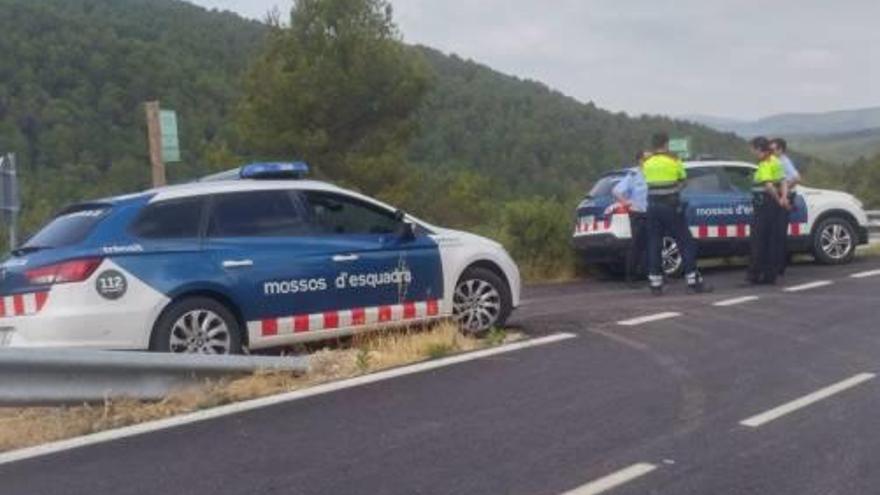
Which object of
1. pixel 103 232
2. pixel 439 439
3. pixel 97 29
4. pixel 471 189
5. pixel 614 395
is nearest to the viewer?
pixel 439 439

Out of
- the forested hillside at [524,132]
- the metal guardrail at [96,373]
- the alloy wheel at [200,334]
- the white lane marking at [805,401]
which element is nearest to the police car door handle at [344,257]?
the alloy wheel at [200,334]

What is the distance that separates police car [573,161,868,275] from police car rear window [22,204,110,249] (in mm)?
7923

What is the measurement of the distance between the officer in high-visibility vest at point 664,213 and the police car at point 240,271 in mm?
3143

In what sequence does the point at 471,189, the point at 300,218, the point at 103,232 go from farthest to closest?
1. the point at 471,189
2. the point at 300,218
3. the point at 103,232

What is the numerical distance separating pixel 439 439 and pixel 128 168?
64.3 metres

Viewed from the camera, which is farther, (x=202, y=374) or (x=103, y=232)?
(x=103, y=232)

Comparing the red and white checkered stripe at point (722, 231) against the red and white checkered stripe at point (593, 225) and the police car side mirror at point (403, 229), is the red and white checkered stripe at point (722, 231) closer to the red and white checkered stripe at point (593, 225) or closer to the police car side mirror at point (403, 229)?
the red and white checkered stripe at point (593, 225)

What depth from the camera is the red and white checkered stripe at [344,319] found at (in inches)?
347

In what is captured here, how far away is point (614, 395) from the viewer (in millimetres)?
7324

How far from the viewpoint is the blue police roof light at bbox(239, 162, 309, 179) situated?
9.38 metres

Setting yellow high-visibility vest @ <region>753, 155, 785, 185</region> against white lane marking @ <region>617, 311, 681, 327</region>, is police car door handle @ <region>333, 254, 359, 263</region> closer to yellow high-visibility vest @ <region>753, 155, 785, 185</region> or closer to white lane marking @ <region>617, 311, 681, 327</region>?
white lane marking @ <region>617, 311, 681, 327</region>

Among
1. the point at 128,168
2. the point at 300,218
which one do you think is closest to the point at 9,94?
the point at 128,168

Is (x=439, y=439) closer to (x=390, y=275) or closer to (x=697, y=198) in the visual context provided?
(x=390, y=275)

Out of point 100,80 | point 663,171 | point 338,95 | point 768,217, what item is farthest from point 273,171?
point 100,80
